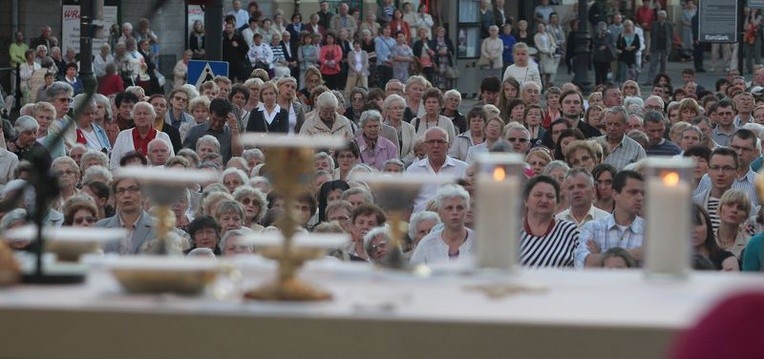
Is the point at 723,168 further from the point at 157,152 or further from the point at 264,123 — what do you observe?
the point at 264,123

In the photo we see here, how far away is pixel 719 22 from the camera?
31.3 m

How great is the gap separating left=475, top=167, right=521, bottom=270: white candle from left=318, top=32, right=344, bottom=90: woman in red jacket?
3294 centimetres

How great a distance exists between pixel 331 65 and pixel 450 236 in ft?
87.2

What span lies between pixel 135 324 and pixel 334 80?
3392cm

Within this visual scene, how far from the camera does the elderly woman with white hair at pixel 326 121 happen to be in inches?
765

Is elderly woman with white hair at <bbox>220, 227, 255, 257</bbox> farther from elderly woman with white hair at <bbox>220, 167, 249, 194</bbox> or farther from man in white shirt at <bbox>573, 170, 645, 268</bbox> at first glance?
elderly woman with white hair at <bbox>220, 167, 249, 194</bbox>

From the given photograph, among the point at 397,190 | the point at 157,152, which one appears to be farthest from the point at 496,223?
the point at 157,152

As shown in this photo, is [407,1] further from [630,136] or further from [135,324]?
[135,324]

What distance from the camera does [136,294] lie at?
4.45m

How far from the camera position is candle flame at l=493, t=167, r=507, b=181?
496 centimetres

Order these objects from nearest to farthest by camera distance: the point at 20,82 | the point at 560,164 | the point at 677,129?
the point at 560,164, the point at 677,129, the point at 20,82

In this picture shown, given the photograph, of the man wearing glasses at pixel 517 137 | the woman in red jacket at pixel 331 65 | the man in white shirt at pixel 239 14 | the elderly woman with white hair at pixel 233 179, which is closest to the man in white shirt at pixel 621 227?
the elderly woman with white hair at pixel 233 179

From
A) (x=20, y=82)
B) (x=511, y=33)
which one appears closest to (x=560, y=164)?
(x=20, y=82)

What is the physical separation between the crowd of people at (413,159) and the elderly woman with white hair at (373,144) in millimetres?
18
